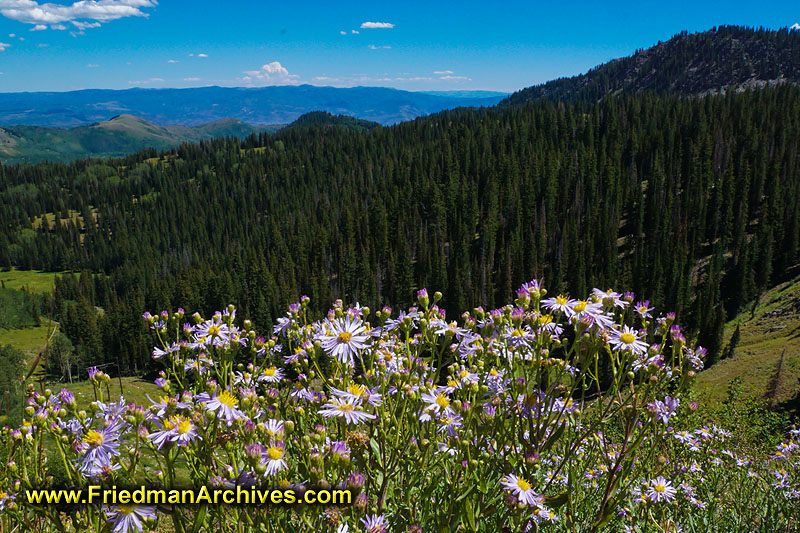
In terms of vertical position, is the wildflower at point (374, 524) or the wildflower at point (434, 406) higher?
the wildflower at point (434, 406)

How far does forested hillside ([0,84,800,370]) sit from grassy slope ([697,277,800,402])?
15.6 ft

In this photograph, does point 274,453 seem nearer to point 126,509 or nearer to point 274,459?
point 274,459

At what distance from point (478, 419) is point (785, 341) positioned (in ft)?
274

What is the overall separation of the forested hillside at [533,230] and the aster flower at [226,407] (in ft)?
293

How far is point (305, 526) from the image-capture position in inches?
137

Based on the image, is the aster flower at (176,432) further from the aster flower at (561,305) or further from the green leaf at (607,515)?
the aster flower at (561,305)

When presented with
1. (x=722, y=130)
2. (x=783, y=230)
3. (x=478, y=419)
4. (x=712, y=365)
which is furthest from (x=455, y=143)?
(x=478, y=419)

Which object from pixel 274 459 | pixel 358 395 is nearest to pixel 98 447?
pixel 274 459

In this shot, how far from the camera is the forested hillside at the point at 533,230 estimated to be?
99000 millimetres

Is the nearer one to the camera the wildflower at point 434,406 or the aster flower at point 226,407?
the aster flower at point 226,407

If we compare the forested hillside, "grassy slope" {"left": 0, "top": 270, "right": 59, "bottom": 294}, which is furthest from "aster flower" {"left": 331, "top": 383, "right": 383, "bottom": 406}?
"grassy slope" {"left": 0, "top": 270, "right": 59, "bottom": 294}

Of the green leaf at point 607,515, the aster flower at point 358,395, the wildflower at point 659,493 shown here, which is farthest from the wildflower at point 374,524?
the wildflower at point 659,493

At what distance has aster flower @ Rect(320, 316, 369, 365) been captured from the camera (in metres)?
4.29

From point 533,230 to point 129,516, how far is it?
428 ft
